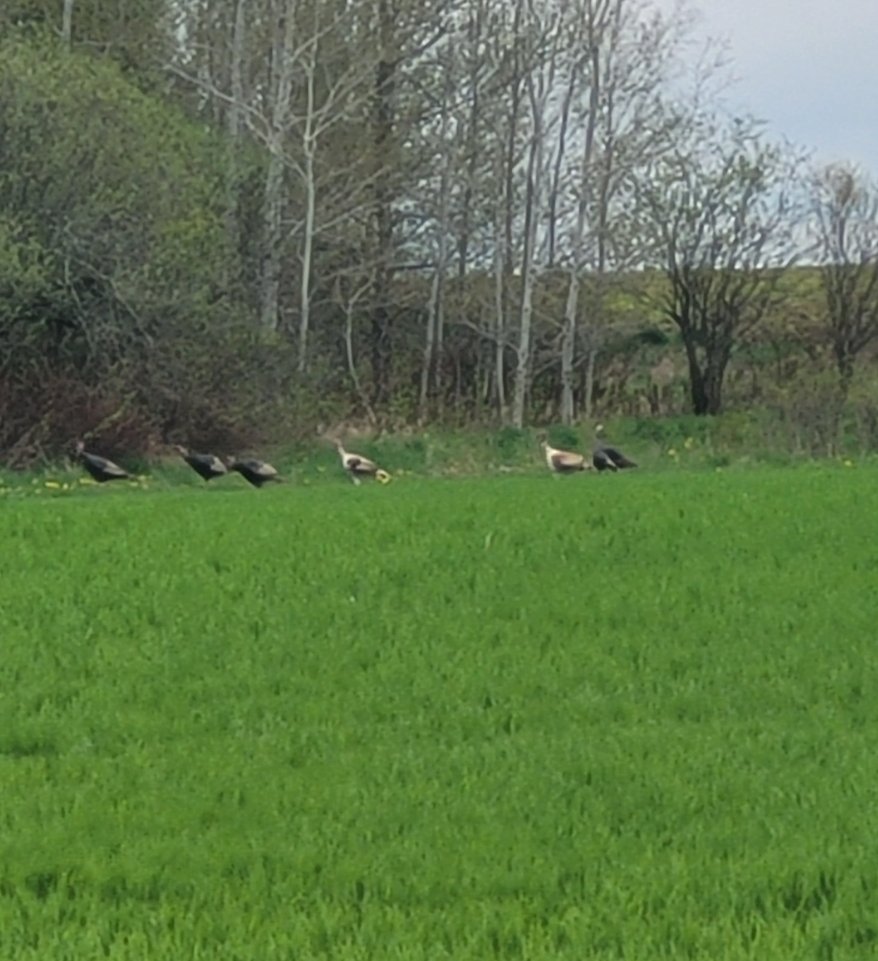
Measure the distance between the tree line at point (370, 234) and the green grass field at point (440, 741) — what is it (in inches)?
425

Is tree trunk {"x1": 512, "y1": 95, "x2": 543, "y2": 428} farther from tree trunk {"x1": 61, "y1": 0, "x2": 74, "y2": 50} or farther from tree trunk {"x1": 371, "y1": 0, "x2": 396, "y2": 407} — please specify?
tree trunk {"x1": 61, "y1": 0, "x2": 74, "y2": 50}

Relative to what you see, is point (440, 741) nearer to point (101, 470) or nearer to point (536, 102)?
point (101, 470)

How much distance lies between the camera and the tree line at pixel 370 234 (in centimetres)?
2448

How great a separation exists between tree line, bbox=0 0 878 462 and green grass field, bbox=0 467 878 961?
10.8 m

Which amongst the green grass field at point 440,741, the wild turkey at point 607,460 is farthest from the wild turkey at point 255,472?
the green grass field at point 440,741

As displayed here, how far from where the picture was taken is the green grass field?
5.30m

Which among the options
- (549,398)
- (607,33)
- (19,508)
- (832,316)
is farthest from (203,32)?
(19,508)

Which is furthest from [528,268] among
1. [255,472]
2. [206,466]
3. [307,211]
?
[255,472]

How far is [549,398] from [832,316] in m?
7.57

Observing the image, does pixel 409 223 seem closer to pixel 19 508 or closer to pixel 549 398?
pixel 549 398

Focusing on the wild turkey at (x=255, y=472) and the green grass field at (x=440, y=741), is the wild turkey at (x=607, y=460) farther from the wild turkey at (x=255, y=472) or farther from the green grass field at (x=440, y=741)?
the green grass field at (x=440, y=741)

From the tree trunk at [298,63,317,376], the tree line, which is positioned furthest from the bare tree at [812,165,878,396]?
the tree trunk at [298,63,317,376]

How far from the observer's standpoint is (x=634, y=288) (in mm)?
38094

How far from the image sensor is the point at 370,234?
34531 millimetres
